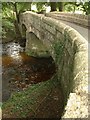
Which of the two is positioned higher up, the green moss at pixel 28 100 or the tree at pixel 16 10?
the tree at pixel 16 10

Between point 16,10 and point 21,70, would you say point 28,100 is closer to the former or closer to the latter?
point 21,70

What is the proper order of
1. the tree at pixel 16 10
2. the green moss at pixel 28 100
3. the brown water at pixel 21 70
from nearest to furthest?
the green moss at pixel 28 100, the brown water at pixel 21 70, the tree at pixel 16 10

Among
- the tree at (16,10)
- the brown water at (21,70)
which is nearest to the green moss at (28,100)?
the brown water at (21,70)

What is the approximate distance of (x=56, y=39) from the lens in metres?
11.7

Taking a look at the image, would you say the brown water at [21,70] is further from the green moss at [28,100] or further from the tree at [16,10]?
the tree at [16,10]

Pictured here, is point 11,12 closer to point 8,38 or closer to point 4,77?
point 8,38

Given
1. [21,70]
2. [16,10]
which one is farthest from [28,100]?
[16,10]

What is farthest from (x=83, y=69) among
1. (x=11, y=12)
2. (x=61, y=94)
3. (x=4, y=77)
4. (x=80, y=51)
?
(x=11, y=12)

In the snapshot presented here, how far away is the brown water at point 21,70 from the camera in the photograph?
15211 millimetres

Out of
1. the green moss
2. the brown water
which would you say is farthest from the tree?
the green moss

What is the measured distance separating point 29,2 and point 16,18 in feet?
10.9

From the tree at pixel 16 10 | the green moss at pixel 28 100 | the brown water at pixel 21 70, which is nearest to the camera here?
the green moss at pixel 28 100

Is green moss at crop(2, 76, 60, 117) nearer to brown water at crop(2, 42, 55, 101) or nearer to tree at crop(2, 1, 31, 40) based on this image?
brown water at crop(2, 42, 55, 101)

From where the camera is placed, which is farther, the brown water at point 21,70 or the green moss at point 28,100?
the brown water at point 21,70
